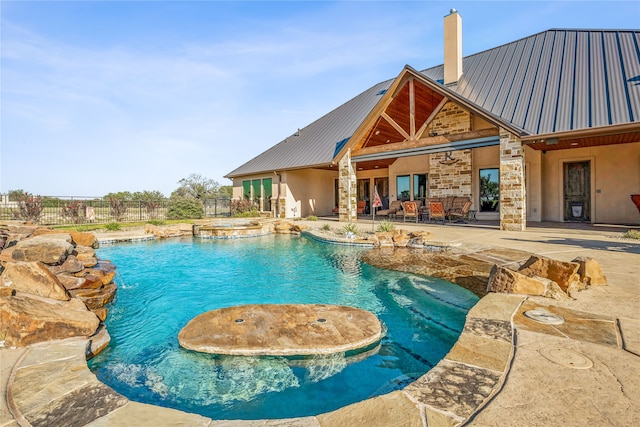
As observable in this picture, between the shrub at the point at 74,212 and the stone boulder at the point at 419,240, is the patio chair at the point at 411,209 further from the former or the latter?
the shrub at the point at 74,212

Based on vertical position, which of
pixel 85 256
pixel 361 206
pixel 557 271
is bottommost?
pixel 557 271

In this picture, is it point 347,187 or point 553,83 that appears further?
point 347,187

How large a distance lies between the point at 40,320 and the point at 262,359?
2062 millimetres

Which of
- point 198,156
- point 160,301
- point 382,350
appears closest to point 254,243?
point 160,301

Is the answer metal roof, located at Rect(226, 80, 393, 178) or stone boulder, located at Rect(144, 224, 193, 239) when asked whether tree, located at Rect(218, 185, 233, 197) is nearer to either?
metal roof, located at Rect(226, 80, 393, 178)

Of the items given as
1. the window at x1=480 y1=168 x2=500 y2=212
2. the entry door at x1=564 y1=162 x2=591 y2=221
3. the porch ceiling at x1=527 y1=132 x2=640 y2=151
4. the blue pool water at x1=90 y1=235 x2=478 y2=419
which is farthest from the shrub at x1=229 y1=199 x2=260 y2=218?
the entry door at x1=564 y1=162 x2=591 y2=221

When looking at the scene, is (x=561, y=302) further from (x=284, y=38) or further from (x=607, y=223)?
(x=284, y=38)

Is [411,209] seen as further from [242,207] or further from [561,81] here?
[242,207]

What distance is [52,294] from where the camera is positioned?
3.66 m

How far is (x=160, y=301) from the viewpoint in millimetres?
5199

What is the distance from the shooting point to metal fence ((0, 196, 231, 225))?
13.6 m

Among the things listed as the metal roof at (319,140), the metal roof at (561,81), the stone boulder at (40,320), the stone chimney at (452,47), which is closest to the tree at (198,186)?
the metal roof at (319,140)

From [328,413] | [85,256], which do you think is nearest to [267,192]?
[85,256]

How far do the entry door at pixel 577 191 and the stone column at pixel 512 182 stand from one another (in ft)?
14.2
